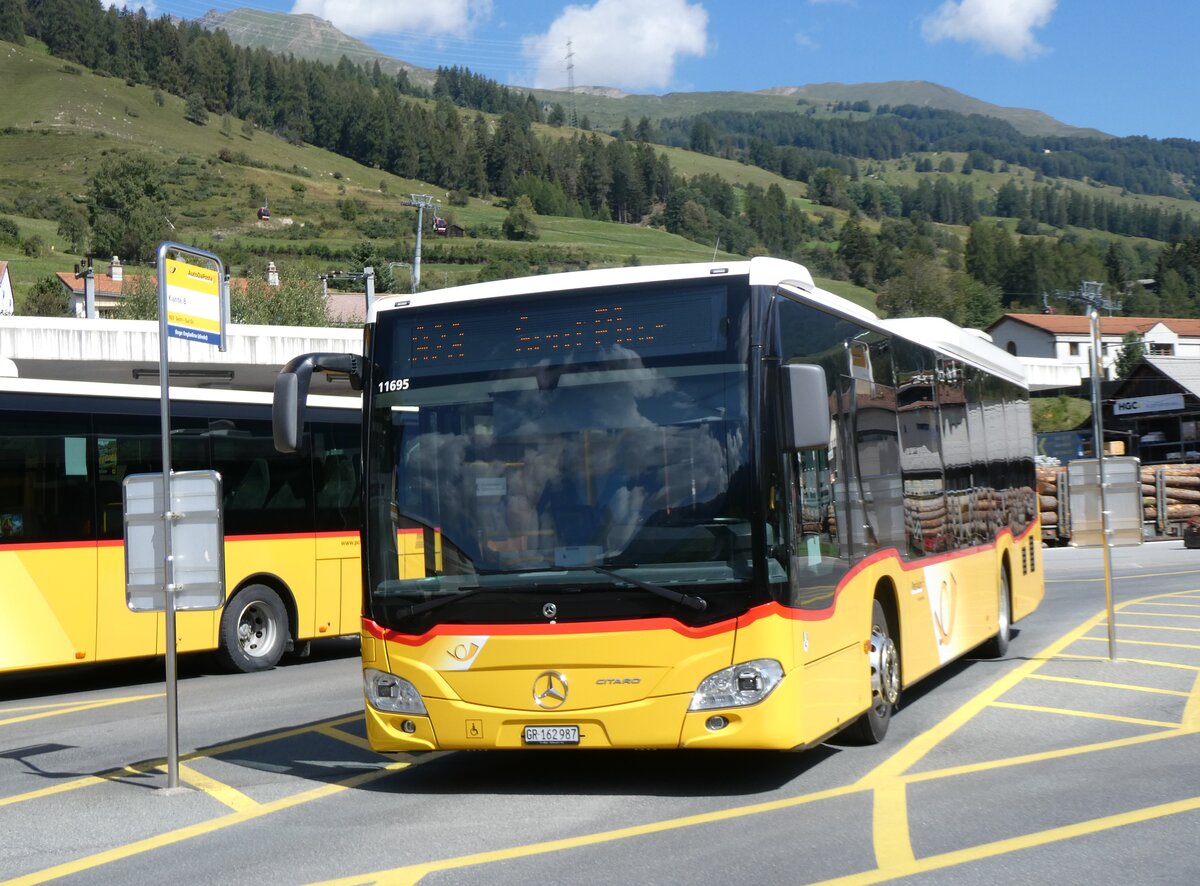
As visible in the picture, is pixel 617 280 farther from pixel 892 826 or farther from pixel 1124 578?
pixel 1124 578

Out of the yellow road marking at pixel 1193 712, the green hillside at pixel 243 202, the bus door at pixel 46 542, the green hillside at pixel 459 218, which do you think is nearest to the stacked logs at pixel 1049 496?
the yellow road marking at pixel 1193 712

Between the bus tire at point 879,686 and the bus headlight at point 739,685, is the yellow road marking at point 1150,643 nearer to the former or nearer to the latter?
the bus tire at point 879,686

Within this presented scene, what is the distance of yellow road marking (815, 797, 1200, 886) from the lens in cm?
617

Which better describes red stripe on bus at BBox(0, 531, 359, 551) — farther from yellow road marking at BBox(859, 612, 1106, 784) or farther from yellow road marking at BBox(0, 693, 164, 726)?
yellow road marking at BBox(859, 612, 1106, 784)

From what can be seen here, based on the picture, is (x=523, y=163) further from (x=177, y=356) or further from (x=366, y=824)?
(x=366, y=824)

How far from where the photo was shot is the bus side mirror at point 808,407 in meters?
7.73

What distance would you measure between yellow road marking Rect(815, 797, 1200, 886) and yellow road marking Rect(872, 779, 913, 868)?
0.12 m

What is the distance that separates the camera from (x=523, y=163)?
187625 millimetres

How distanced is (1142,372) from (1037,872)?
249 ft

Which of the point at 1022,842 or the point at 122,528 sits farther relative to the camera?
the point at 122,528

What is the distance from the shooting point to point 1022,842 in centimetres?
674

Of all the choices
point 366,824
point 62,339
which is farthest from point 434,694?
point 62,339

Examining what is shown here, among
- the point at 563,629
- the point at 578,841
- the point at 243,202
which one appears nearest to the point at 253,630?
the point at 563,629

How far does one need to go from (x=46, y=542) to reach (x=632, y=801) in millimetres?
8443
